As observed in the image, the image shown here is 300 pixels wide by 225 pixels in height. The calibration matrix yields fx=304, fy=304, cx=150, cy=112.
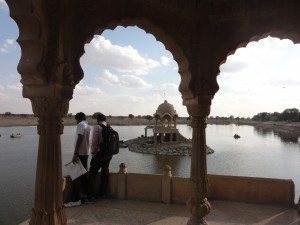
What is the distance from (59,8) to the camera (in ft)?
9.49

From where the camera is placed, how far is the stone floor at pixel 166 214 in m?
4.37

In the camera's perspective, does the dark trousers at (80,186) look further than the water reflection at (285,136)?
No

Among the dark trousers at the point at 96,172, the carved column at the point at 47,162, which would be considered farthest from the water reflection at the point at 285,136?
the carved column at the point at 47,162

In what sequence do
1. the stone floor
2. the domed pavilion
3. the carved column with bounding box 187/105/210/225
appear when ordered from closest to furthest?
1. the carved column with bounding box 187/105/210/225
2. the stone floor
3. the domed pavilion

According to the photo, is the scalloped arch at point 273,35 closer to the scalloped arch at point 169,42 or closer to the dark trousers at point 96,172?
the scalloped arch at point 169,42

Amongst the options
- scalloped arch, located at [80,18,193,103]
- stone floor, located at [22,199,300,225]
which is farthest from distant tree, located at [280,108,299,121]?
scalloped arch, located at [80,18,193,103]

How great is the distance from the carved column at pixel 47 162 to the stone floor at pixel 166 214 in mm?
1475

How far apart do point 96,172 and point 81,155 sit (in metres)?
0.56

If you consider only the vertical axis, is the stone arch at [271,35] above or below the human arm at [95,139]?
above

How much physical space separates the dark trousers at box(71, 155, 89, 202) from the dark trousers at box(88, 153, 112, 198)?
8 cm

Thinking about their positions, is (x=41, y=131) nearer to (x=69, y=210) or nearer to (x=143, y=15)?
(x=143, y=15)

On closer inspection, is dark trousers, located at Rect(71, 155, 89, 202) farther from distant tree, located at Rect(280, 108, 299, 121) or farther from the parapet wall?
distant tree, located at Rect(280, 108, 299, 121)

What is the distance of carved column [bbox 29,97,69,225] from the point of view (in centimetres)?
286

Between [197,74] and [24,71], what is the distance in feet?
7.07
